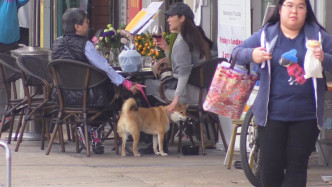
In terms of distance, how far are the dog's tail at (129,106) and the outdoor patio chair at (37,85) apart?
0.98 metres

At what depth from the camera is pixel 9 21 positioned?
479 inches

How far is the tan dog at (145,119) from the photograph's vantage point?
8.93 m

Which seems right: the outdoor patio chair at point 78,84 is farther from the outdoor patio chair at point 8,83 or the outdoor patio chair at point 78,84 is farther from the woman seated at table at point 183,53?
the outdoor patio chair at point 8,83

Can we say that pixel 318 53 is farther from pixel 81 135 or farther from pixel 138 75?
pixel 81 135

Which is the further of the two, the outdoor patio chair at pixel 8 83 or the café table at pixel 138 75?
the outdoor patio chair at pixel 8 83

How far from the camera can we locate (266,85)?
538 centimetres

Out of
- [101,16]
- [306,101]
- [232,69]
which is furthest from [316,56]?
[101,16]

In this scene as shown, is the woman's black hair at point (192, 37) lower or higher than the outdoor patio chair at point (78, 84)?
higher

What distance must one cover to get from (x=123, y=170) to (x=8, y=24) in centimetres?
469

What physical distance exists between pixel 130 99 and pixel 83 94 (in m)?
0.50

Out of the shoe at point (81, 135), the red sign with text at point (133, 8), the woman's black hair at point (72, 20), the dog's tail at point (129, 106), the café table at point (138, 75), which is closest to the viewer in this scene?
the dog's tail at point (129, 106)

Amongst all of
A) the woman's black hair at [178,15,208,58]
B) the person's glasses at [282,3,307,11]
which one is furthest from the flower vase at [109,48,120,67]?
the person's glasses at [282,3,307,11]

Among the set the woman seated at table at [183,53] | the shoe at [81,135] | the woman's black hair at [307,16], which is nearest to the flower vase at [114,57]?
the woman seated at table at [183,53]

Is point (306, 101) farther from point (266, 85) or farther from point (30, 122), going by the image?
point (30, 122)
